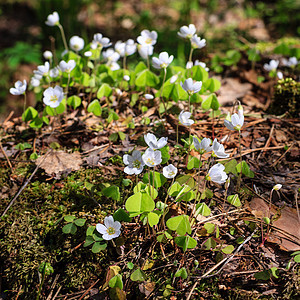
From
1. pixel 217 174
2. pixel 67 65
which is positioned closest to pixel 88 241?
pixel 217 174

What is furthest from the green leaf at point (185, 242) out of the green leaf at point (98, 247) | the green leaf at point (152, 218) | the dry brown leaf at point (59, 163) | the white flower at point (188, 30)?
the white flower at point (188, 30)

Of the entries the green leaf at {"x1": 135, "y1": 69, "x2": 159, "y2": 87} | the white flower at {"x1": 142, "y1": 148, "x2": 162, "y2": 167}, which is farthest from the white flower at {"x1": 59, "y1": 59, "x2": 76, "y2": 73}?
the white flower at {"x1": 142, "y1": 148, "x2": 162, "y2": 167}

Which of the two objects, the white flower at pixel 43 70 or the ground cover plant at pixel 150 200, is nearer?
the ground cover plant at pixel 150 200

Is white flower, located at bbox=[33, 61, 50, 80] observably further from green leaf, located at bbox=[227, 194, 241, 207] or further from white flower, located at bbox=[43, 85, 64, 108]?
green leaf, located at bbox=[227, 194, 241, 207]

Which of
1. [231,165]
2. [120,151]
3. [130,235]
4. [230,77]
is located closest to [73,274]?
[130,235]

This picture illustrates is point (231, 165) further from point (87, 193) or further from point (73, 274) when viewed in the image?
point (73, 274)

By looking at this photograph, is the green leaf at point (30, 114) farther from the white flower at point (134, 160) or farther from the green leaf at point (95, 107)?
the white flower at point (134, 160)

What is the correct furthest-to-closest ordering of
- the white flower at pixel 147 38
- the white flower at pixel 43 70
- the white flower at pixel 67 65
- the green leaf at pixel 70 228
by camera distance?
1. the white flower at pixel 147 38
2. the white flower at pixel 43 70
3. the white flower at pixel 67 65
4. the green leaf at pixel 70 228

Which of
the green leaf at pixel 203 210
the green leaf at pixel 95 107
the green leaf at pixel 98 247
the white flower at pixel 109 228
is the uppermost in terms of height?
the green leaf at pixel 95 107
